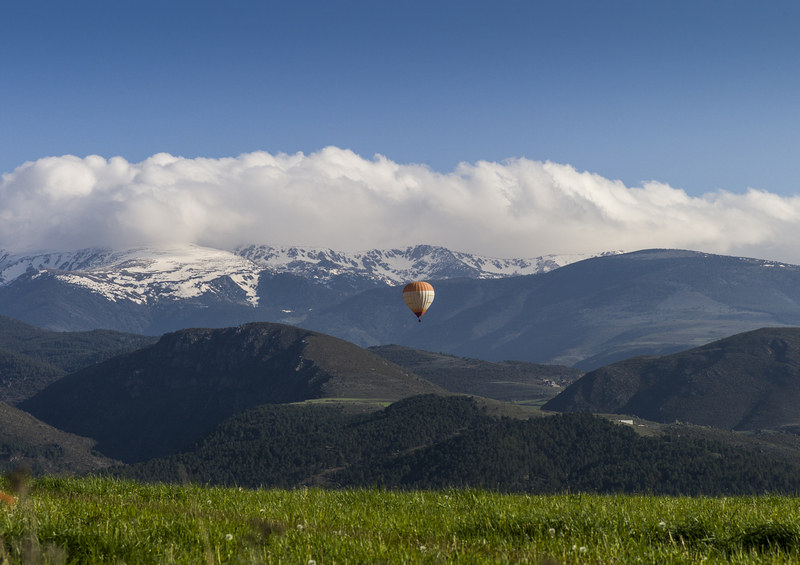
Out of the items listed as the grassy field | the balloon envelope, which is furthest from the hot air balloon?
the grassy field

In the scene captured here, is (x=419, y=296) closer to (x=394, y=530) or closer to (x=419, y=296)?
(x=419, y=296)

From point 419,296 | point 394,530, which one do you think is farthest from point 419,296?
point 394,530

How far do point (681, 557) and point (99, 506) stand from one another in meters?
8.94

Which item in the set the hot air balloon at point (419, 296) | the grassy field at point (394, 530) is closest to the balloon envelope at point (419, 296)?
the hot air balloon at point (419, 296)

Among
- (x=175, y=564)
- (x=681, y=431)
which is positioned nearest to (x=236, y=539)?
(x=175, y=564)

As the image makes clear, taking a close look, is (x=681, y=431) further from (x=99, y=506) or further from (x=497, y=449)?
(x=99, y=506)

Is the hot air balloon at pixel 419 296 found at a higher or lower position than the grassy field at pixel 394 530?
higher

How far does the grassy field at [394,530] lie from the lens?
27.8ft

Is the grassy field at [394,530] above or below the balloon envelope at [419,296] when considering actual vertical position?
below

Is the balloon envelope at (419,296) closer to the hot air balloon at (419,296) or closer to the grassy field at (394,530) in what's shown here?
the hot air balloon at (419,296)

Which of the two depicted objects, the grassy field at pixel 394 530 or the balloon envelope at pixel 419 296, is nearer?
the grassy field at pixel 394 530

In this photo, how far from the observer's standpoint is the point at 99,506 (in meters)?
→ 11.9

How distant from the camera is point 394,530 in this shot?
1049 centimetres

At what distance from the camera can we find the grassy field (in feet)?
27.8
